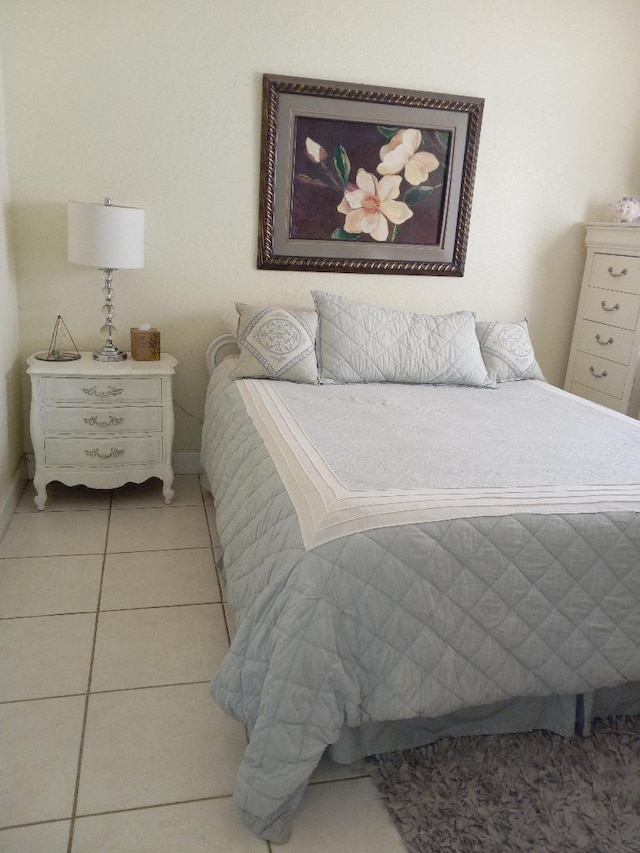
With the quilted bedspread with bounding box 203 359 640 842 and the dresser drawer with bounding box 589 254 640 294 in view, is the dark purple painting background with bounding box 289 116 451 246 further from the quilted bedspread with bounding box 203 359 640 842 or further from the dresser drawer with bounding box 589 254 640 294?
the quilted bedspread with bounding box 203 359 640 842

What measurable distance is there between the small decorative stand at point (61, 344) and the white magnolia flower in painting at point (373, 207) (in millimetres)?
1393

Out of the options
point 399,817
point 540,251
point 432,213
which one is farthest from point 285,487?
point 540,251

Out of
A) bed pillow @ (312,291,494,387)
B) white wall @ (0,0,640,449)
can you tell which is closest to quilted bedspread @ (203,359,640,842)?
bed pillow @ (312,291,494,387)

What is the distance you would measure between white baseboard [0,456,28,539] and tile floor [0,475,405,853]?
0.05m

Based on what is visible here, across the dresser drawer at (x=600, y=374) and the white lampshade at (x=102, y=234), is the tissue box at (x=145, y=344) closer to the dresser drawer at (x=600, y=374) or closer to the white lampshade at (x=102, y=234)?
the white lampshade at (x=102, y=234)

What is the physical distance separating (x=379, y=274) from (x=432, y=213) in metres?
0.40

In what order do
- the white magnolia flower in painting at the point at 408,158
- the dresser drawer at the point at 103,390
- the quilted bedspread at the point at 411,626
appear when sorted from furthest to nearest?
the white magnolia flower in painting at the point at 408,158
the dresser drawer at the point at 103,390
the quilted bedspread at the point at 411,626

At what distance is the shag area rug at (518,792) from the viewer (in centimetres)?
146

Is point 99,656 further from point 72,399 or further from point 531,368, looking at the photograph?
point 531,368

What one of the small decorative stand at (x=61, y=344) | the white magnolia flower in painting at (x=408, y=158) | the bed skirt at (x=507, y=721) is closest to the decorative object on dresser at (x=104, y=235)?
the small decorative stand at (x=61, y=344)

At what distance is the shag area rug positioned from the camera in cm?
146

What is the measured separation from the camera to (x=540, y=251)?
3.58m

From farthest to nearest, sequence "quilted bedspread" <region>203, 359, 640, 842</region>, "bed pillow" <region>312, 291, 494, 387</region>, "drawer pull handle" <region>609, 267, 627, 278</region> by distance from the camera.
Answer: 1. "drawer pull handle" <region>609, 267, 627, 278</region>
2. "bed pillow" <region>312, 291, 494, 387</region>
3. "quilted bedspread" <region>203, 359, 640, 842</region>

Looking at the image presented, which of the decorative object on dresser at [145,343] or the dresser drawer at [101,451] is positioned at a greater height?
the decorative object on dresser at [145,343]
